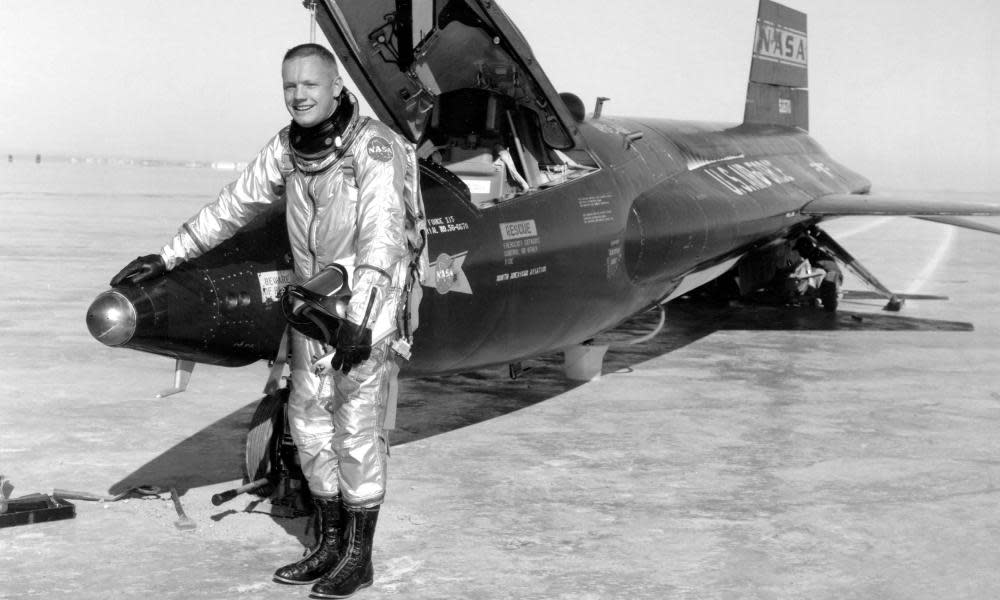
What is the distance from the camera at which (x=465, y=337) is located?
6.88m

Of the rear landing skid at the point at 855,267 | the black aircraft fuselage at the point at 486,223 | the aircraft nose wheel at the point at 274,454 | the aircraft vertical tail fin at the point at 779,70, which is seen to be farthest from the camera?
the aircraft vertical tail fin at the point at 779,70

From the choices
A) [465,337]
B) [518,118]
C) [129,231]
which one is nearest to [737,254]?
[518,118]

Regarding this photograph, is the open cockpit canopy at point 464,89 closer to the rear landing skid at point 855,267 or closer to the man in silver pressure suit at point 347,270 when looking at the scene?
the man in silver pressure suit at point 347,270

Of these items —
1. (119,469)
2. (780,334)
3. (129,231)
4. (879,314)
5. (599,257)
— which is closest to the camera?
(119,469)

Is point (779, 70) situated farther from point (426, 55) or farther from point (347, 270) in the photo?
point (347, 270)

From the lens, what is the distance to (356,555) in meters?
4.97

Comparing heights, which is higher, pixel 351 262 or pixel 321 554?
pixel 351 262

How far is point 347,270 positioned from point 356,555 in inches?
49.2

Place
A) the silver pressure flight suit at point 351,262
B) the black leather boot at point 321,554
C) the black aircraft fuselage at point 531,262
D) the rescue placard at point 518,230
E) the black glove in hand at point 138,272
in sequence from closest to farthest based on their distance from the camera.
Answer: the silver pressure flight suit at point 351,262 < the black leather boot at point 321,554 < the black glove in hand at point 138,272 < the black aircraft fuselage at point 531,262 < the rescue placard at point 518,230

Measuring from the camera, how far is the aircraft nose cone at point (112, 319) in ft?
16.2

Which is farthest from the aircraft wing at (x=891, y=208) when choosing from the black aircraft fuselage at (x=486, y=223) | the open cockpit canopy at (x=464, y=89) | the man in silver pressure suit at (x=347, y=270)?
the man in silver pressure suit at (x=347, y=270)

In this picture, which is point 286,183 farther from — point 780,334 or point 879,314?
point 879,314

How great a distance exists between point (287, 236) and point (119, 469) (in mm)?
1900

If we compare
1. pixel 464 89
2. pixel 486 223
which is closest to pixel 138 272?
pixel 486 223
